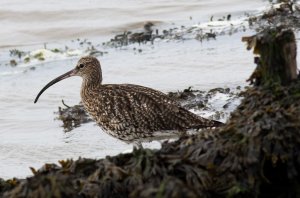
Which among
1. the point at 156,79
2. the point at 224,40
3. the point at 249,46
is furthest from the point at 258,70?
the point at 224,40

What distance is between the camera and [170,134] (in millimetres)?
7930

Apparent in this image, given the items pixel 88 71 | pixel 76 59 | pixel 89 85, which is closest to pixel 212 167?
pixel 89 85

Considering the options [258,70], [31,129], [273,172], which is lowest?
[31,129]

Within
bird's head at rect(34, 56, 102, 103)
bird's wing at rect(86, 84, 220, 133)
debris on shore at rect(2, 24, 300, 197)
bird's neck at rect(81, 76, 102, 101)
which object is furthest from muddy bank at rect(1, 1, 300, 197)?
bird's head at rect(34, 56, 102, 103)

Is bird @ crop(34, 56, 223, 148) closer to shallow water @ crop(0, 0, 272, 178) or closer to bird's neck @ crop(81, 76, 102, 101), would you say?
shallow water @ crop(0, 0, 272, 178)

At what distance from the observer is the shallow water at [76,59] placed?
8562mm

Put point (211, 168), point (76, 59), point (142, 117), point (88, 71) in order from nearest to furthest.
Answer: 1. point (211, 168)
2. point (142, 117)
3. point (88, 71)
4. point (76, 59)

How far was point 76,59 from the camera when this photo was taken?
12086 millimetres

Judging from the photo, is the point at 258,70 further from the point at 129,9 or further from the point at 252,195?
the point at 129,9

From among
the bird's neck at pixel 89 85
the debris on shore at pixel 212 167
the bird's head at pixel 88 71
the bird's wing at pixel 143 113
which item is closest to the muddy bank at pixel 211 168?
the debris on shore at pixel 212 167

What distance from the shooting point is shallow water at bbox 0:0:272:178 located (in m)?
8.56

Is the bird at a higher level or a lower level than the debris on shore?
lower

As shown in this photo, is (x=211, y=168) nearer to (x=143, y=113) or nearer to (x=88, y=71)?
(x=143, y=113)

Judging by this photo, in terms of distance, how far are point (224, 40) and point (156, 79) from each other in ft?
5.20
